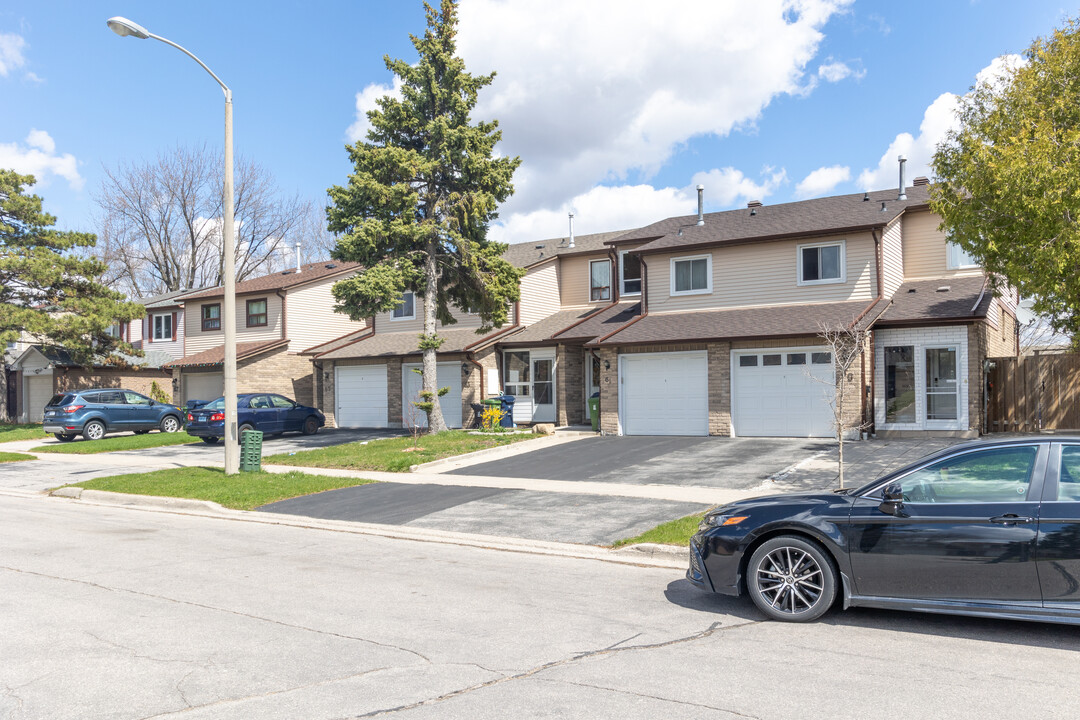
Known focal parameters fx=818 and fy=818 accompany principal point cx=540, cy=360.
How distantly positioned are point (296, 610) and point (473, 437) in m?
14.4

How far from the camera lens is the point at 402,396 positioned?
91.8ft

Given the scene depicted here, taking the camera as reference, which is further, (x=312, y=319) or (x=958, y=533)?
(x=312, y=319)

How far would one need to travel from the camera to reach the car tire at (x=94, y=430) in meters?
26.8

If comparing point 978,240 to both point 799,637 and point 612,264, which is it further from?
point 612,264

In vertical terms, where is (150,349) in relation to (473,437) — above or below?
above

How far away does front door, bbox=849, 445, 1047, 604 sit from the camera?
19.1 ft

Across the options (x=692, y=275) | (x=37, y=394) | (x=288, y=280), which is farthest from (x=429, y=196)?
(x=37, y=394)

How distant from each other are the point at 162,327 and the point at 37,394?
6127mm

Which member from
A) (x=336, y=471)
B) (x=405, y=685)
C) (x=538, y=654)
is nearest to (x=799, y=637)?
(x=538, y=654)

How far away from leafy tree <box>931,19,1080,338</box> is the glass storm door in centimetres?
451

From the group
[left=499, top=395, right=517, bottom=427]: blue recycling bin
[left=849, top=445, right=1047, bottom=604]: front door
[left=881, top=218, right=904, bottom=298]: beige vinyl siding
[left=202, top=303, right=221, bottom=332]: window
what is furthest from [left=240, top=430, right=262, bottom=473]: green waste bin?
[left=202, top=303, right=221, bottom=332]: window

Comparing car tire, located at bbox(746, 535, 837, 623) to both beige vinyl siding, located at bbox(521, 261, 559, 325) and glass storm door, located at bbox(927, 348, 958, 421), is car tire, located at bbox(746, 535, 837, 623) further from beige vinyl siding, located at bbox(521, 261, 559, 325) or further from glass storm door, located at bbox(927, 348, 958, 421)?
beige vinyl siding, located at bbox(521, 261, 559, 325)

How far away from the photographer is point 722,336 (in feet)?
66.7

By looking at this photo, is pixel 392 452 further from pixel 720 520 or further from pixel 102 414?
pixel 102 414
